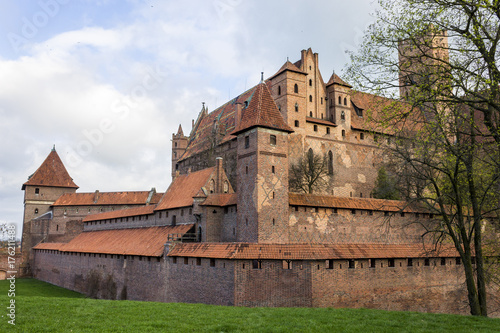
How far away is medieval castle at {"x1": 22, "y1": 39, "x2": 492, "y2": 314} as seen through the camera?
22.1 meters

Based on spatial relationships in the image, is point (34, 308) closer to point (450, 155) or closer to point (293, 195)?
point (450, 155)

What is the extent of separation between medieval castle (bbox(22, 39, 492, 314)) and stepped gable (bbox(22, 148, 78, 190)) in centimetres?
1462

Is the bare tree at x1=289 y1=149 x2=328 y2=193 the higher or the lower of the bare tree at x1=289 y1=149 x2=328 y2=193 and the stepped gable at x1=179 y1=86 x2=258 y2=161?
the lower

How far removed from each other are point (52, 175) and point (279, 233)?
141 ft

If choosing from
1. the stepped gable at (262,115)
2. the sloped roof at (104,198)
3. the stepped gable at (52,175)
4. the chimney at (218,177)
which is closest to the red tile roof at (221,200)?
the chimney at (218,177)

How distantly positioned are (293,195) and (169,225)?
39.0ft

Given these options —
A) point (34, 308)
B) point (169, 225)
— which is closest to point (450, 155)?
point (34, 308)

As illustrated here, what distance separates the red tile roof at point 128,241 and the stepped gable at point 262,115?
8.65 meters

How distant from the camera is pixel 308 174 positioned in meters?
37.3

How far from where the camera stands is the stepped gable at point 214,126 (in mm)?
43969

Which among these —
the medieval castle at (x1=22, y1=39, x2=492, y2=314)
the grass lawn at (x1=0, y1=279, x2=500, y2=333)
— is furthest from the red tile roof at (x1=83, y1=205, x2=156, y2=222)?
the grass lawn at (x1=0, y1=279, x2=500, y2=333)

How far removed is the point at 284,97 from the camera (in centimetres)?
3775

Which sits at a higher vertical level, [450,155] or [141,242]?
[450,155]

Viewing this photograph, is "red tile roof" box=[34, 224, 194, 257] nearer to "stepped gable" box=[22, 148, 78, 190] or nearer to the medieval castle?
the medieval castle
